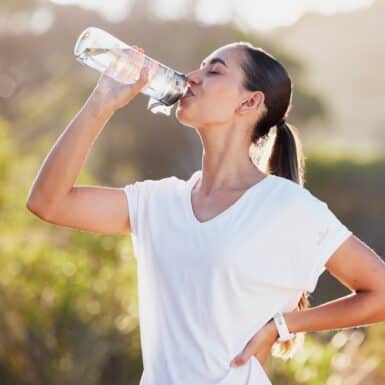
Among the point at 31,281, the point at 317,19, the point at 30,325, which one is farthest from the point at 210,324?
the point at 317,19

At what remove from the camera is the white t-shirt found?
259 centimetres

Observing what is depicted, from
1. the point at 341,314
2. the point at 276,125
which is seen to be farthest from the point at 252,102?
the point at 341,314

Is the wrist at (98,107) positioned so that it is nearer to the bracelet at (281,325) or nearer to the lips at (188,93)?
the lips at (188,93)

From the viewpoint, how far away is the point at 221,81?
9.24 feet

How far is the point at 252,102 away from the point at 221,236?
40 cm

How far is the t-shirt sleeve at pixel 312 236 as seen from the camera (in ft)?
8.63

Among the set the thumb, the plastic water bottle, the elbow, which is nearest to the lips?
the plastic water bottle

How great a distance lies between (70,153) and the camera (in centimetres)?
271

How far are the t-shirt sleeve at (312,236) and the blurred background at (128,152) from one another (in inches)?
126

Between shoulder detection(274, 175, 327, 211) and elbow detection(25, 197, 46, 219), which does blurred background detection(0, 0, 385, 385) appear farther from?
shoulder detection(274, 175, 327, 211)

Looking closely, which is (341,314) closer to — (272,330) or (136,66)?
(272,330)

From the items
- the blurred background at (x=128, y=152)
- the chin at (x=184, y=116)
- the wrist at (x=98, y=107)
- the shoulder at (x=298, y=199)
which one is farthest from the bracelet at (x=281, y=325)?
the blurred background at (x=128, y=152)

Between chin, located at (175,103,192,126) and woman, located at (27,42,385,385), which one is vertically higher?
chin, located at (175,103,192,126)

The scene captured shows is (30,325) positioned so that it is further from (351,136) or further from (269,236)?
(351,136)
